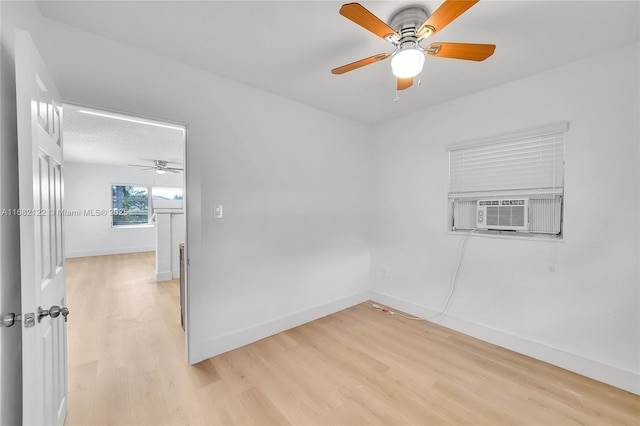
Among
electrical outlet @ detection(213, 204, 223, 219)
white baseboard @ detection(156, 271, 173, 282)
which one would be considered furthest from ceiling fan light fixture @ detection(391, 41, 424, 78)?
white baseboard @ detection(156, 271, 173, 282)

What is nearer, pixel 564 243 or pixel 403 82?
pixel 403 82

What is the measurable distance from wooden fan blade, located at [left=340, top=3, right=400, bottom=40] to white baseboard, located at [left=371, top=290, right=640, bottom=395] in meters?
2.83

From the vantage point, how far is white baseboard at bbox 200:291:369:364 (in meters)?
2.38

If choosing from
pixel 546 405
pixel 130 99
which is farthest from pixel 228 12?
pixel 546 405

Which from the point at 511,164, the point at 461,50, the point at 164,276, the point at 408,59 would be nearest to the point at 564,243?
the point at 511,164

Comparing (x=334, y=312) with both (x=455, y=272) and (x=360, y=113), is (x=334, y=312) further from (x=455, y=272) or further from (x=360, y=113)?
(x=360, y=113)

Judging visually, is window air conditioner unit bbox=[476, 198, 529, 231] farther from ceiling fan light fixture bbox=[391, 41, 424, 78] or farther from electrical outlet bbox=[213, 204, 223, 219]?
electrical outlet bbox=[213, 204, 223, 219]

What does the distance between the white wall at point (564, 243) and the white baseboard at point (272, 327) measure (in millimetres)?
934

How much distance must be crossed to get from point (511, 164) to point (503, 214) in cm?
49

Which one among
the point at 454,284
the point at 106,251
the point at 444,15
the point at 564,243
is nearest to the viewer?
the point at 444,15

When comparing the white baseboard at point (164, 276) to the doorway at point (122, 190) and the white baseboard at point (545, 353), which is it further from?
the white baseboard at point (545, 353)

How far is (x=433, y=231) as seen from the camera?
3057 mm

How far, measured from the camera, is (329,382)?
6.64 feet

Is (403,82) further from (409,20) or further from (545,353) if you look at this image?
(545,353)
